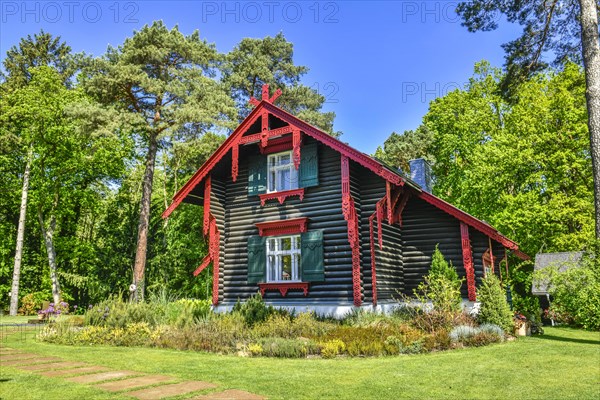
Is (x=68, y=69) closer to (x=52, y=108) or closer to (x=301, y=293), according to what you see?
(x=52, y=108)

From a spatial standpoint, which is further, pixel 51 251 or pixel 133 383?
pixel 51 251

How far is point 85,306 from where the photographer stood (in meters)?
31.3

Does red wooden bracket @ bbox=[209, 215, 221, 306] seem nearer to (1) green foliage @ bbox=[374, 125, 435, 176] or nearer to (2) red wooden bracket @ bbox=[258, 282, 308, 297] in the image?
(2) red wooden bracket @ bbox=[258, 282, 308, 297]

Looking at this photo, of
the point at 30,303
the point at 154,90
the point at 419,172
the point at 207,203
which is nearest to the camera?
the point at 207,203

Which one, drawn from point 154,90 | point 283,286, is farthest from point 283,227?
point 154,90

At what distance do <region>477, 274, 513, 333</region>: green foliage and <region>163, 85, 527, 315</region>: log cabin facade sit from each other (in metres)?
2.32

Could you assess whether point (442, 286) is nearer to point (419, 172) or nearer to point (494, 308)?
point (494, 308)

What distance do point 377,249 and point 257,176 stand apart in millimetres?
5483

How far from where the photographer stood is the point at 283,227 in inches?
624

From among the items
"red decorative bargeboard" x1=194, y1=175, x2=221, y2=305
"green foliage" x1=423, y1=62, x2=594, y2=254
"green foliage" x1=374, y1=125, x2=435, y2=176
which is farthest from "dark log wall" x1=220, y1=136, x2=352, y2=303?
"green foliage" x1=374, y1=125, x2=435, y2=176

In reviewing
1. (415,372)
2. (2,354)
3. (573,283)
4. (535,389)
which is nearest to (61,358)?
(2,354)

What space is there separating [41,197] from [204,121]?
45.5 feet

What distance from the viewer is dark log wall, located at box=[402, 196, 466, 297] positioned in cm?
1612

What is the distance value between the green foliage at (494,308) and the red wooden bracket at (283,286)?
5.68 metres
